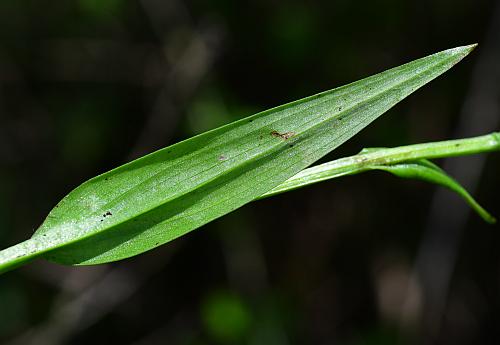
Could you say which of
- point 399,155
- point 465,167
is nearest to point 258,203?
point 465,167

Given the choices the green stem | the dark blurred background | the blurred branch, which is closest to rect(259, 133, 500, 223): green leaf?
the green stem

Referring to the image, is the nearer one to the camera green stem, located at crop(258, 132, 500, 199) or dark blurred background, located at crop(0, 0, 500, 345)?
green stem, located at crop(258, 132, 500, 199)

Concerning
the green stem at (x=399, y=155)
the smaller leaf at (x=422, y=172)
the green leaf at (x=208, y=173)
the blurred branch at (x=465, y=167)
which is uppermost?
the green leaf at (x=208, y=173)

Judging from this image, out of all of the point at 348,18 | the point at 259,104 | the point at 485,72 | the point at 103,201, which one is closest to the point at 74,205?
the point at 103,201

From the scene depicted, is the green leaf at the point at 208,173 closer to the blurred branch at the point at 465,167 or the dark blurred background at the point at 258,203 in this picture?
the dark blurred background at the point at 258,203

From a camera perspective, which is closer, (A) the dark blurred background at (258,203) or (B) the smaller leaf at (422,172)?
(B) the smaller leaf at (422,172)

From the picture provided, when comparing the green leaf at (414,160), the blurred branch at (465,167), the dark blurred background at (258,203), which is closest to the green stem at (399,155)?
the green leaf at (414,160)

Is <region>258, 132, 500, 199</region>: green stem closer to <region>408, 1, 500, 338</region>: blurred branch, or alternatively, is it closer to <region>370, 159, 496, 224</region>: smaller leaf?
<region>370, 159, 496, 224</region>: smaller leaf
